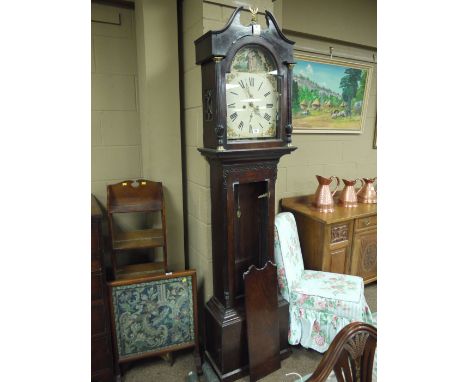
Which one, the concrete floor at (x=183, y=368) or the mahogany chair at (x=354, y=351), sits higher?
the mahogany chair at (x=354, y=351)

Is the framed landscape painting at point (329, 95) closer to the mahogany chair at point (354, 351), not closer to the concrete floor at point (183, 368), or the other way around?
the concrete floor at point (183, 368)

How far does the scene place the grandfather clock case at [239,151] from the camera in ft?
5.16

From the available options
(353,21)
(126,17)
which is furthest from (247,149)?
(353,21)

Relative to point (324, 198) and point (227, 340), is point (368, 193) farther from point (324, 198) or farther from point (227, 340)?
point (227, 340)

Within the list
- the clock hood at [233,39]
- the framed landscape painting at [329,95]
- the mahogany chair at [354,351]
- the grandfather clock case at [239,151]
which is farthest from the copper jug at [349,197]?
the mahogany chair at [354,351]

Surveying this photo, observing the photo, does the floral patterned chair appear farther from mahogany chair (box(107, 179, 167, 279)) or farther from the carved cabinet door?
mahogany chair (box(107, 179, 167, 279))

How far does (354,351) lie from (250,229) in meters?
0.99

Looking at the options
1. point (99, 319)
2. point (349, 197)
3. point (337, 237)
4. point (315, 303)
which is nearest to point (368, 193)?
point (349, 197)

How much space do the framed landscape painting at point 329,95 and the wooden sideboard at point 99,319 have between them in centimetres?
173

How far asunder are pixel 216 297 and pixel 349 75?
2.16 meters

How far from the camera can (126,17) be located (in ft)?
6.59
